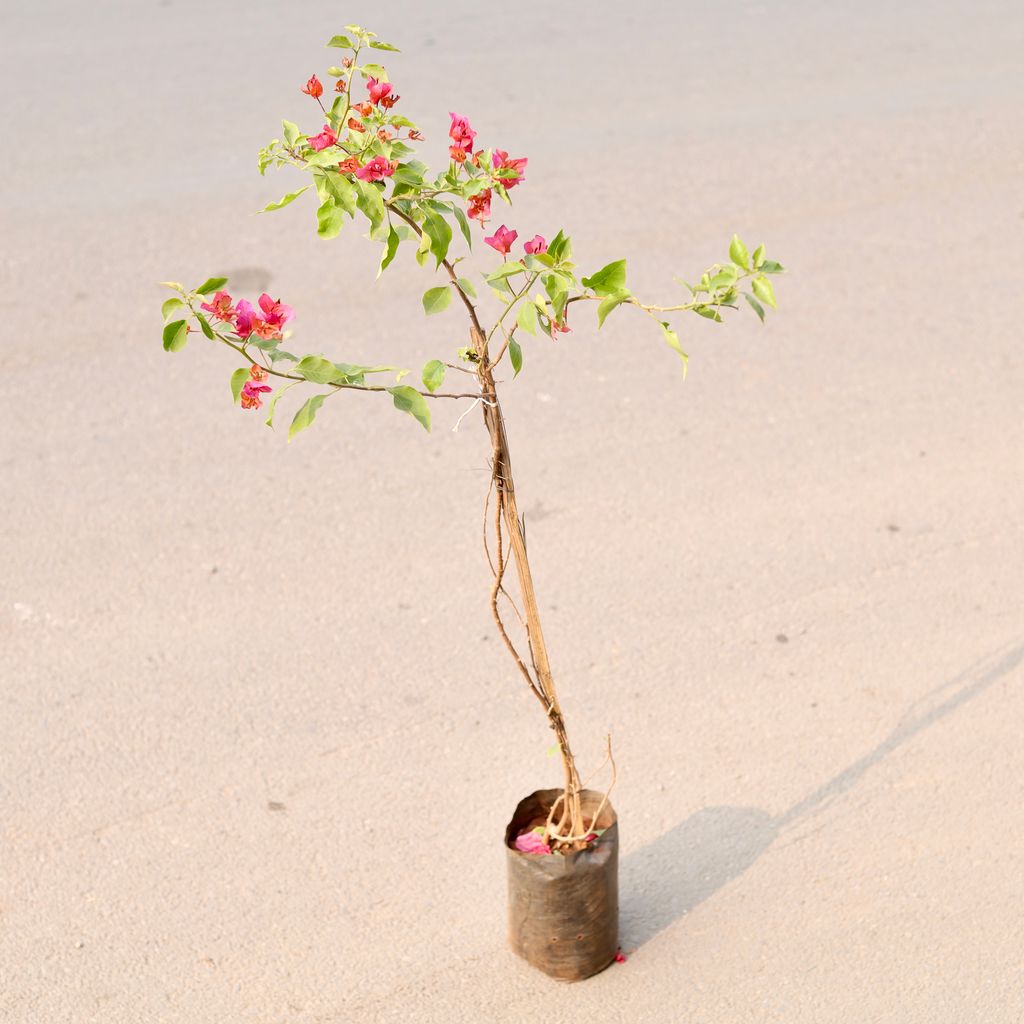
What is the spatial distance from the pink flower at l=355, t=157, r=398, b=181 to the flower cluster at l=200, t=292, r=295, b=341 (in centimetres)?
24

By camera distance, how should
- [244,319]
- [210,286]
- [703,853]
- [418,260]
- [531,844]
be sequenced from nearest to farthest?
1. [210,286]
2. [244,319]
3. [418,260]
4. [531,844]
5. [703,853]

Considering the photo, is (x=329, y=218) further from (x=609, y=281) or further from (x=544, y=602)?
(x=544, y=602)

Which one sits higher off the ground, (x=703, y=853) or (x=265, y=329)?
(x=265, y=329)

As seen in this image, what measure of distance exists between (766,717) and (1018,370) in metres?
2.06

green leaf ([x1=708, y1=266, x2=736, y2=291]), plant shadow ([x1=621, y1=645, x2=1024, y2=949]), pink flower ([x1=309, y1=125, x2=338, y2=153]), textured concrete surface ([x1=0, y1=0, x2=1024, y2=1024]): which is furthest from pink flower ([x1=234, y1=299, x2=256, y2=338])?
plant shadow ([x1=621, y1=645, x2=1024, y2=949])

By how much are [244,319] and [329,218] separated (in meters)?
0.21

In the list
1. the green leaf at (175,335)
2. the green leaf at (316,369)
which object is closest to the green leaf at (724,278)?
the green leaf at (316,369)

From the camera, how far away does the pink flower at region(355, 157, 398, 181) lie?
220cm

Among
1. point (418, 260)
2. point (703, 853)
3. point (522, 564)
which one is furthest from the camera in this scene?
point (703, 853)

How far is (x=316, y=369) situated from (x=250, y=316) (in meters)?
0.14

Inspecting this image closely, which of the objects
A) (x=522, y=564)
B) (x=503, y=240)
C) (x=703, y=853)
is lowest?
(x=703, y=853)

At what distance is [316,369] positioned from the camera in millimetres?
2318

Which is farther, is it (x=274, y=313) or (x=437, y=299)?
(x=437, y=299)

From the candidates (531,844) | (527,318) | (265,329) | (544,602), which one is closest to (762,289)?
(527,318)
